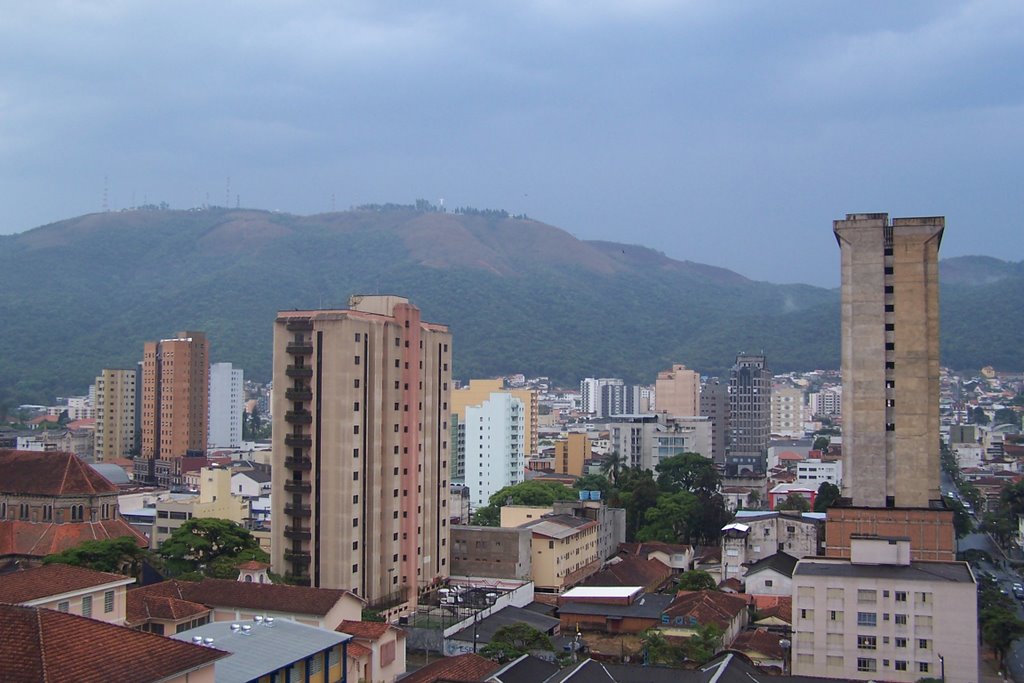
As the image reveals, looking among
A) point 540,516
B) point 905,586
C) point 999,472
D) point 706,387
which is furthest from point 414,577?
point 706,387

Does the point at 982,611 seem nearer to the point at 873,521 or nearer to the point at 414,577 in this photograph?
the point at 873,521

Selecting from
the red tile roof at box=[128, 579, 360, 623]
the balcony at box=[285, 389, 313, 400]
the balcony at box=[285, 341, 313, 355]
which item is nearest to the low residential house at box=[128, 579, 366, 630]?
the red tile roof at box=[128, 579, 360, 623]

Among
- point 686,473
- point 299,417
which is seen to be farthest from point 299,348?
point 686,473

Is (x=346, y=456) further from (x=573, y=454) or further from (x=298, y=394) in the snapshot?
(x=573, y=454)

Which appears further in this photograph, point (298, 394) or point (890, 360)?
point (890, 360)

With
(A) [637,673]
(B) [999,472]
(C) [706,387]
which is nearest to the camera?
(A) [637,673]

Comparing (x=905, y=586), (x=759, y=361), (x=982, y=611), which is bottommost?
(x=982, y=611)
